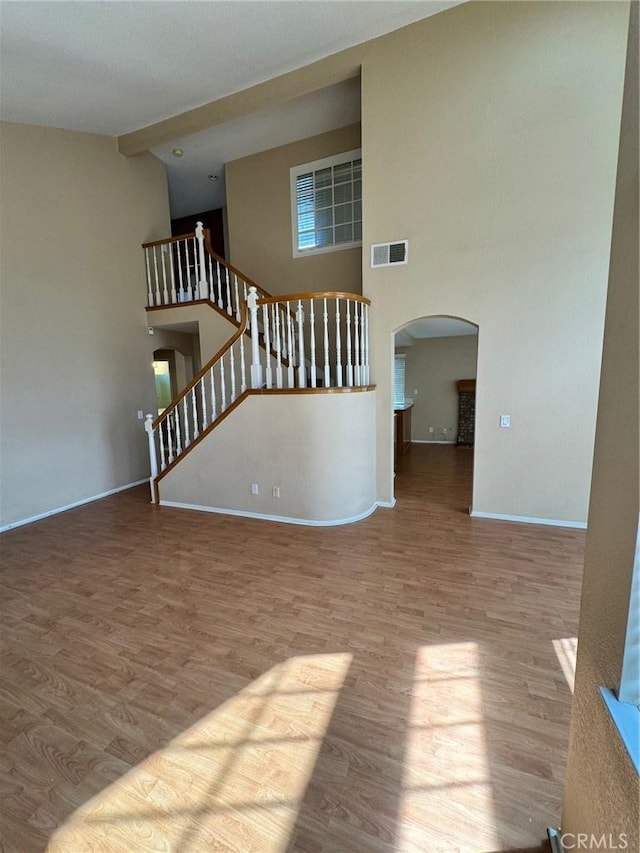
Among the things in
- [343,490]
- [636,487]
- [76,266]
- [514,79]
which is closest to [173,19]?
[76,266]

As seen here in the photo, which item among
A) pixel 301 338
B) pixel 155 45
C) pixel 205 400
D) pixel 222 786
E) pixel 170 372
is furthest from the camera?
pixel 170 372

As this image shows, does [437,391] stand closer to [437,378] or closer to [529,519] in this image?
[437,378]

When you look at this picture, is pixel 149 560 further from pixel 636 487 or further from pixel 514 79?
pixel 514 79

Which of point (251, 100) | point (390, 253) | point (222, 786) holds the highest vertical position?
point (251, 100)

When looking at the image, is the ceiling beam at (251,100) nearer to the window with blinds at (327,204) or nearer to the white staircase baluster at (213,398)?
the window with blinds at (327,204)

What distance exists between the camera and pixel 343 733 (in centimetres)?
161

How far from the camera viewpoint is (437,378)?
8336 millimetres

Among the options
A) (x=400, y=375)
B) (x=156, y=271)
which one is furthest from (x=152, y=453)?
(x=400, y=375)

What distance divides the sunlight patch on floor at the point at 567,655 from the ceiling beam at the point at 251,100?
18.1 ft

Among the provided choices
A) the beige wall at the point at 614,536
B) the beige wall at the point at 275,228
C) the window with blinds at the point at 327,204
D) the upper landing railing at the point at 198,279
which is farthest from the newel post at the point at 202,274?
the beige wall at the point at 614,536

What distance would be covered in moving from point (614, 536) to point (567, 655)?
161 cm

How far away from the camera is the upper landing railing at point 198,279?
208 inches

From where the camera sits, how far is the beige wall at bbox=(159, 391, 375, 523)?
3.75 meters

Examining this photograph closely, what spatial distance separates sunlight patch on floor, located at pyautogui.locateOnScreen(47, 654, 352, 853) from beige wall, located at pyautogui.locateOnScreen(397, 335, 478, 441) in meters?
7.31
